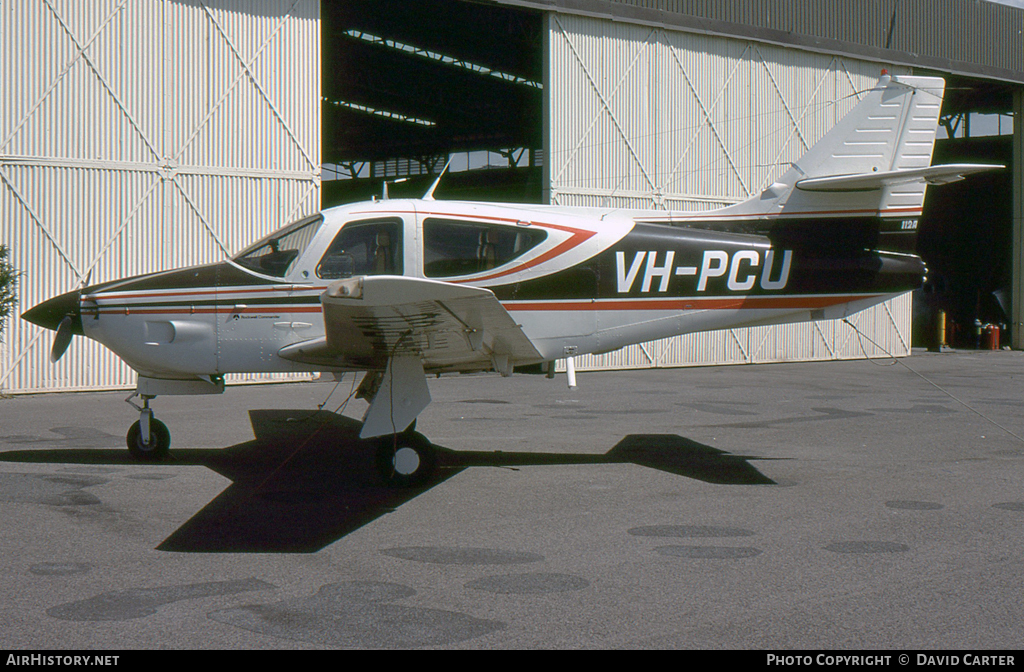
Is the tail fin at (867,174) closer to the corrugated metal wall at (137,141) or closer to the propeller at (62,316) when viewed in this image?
the propeller at (62,316)

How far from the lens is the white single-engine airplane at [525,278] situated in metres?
7.68

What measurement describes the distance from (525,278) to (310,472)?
261 cm

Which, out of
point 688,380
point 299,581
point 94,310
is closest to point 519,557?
point 299,581

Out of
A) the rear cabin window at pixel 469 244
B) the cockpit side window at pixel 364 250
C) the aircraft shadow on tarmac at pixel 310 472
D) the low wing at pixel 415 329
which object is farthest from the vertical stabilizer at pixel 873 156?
the cockpit side window at pixel 364 250

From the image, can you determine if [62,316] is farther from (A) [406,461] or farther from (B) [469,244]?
(B) [469,244]

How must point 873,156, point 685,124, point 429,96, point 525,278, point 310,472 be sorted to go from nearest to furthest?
point 310,472
point 525,278
point 873,156
point 685,124
point 429,96

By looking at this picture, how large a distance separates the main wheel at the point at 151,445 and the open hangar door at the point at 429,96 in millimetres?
13400

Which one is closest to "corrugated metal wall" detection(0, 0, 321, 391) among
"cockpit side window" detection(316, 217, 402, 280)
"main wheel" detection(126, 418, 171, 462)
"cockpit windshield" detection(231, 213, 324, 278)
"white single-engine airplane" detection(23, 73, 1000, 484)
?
"main wheel" detection(126, 418, 171, 462)

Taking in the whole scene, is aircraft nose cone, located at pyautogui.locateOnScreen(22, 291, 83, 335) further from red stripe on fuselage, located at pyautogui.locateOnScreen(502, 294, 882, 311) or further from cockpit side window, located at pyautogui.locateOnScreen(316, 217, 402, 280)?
red stripe on fuselage, located at pyautogui.locateOnScreen(502, 294, 882, 311)

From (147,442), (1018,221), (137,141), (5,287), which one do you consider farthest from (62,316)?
(1018,221)

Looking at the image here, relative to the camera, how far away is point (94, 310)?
775 cm

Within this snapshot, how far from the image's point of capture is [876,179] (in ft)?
27.0

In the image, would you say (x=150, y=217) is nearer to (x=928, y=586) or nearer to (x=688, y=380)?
(x=688, y=380)
